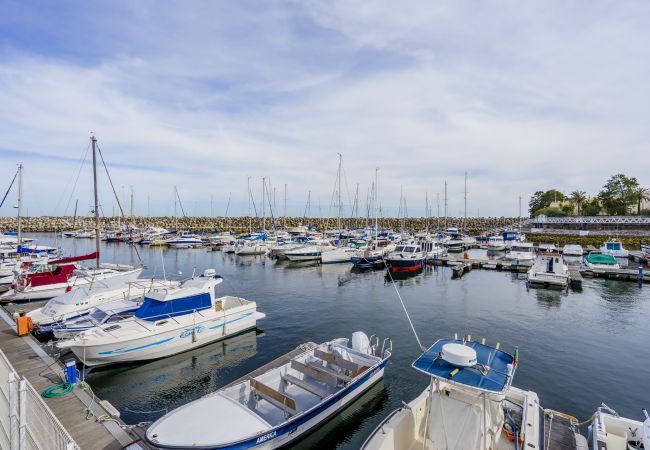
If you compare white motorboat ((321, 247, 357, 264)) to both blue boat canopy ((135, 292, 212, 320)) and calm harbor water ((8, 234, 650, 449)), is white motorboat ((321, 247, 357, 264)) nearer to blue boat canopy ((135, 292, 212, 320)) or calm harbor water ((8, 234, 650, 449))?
calm harbor water ((8, 234, 650, 449))

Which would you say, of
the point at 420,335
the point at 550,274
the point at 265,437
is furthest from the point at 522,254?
the point at 265,437

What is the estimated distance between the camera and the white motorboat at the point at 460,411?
688cm

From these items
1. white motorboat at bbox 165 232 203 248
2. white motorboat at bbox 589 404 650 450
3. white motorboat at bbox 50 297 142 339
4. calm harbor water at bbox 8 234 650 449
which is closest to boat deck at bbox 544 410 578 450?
white motorboat at bbox 589 404 650 450

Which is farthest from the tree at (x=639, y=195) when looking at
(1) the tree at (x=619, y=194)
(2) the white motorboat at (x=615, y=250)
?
(2) the white motorboat at (x=615, y=250)

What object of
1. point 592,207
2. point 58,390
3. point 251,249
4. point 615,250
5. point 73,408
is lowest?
point 73,408

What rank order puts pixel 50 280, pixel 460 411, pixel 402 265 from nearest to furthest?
1. pixel 460 411
2. pixel 50 280
3. pixel 402 265

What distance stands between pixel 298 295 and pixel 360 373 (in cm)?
1741

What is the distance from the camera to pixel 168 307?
16.0 meters

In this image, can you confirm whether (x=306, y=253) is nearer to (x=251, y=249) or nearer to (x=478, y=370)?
(x=251, y=249)

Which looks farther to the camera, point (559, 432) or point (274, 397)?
point (274, 397)

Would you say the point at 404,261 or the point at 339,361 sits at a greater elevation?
the point at 404,261

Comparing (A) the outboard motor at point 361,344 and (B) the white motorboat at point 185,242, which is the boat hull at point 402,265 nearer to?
(A) the outboard motor at point 361,344

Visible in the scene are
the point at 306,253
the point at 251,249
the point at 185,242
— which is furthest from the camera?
the point at 185,242

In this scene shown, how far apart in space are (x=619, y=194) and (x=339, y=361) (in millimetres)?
99211
